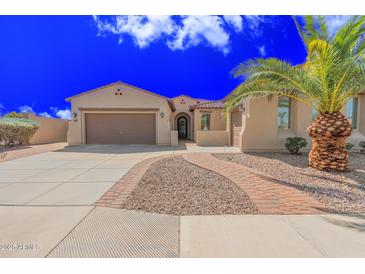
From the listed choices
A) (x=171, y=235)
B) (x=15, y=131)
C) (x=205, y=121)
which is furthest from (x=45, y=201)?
(x=205, y=121)

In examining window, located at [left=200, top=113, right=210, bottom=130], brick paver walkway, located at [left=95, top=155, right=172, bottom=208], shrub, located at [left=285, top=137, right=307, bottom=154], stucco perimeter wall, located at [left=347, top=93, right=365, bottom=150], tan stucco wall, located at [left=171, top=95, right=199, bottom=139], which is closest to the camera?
brick paver walkway, located at [left=95, top=155, right=172, bottom=208]

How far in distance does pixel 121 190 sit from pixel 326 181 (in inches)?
221

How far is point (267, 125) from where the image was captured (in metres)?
10.6

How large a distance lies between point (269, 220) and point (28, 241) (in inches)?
144

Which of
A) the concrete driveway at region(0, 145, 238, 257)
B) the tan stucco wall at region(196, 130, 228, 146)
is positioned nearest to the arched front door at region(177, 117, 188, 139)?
the tan stucco wall at region(196, 130, 228, 146)

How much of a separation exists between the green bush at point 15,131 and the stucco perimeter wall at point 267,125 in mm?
15712

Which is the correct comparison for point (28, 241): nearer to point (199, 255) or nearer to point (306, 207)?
point (199, 255)

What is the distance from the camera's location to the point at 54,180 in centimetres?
567

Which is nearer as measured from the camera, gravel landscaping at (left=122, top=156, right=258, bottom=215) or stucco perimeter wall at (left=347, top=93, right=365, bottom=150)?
gravel landscaping at (left=122, top=156, right=258, bottom=215)

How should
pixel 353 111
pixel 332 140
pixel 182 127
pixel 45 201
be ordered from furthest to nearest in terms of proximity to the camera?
pixel 182 127 < pixel 353 111 < pixel 332 140 < pixel 45 201

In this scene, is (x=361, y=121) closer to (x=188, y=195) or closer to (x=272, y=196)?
(x=272, y=196)

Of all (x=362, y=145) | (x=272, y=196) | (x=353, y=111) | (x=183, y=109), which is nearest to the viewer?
(x=272, y=196)

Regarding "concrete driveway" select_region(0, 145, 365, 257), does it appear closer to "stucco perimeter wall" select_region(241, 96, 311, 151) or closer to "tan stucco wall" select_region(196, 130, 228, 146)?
"stucco perimeter wall" select_region(241, 96, 311, 151)

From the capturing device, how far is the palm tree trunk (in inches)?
257
